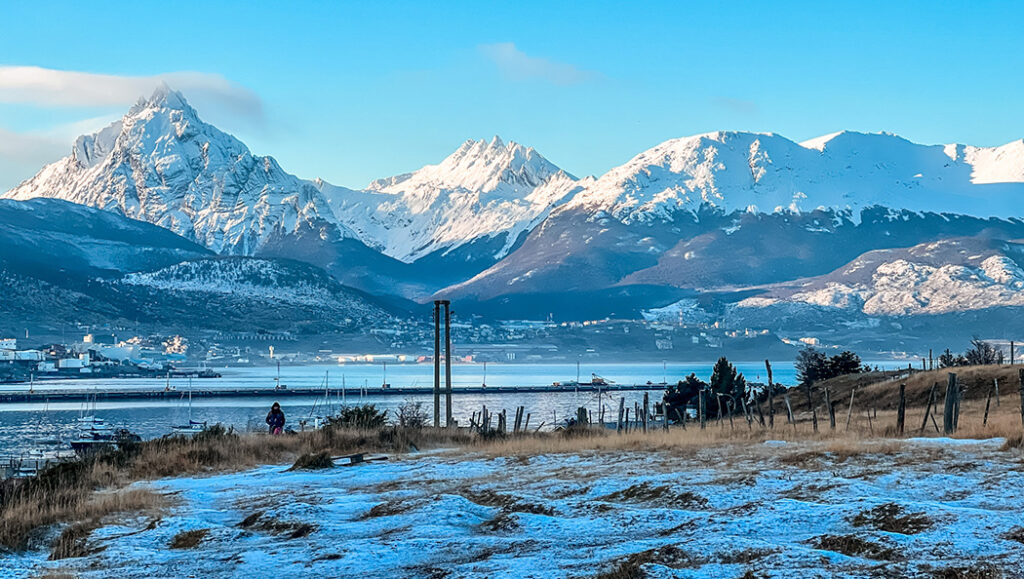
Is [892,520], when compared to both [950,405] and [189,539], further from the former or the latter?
[950,405]

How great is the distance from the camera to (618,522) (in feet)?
55.0

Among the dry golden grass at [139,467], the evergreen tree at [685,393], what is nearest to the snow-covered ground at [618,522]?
the dry golden grass at [139,467]

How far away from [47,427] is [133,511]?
390ft

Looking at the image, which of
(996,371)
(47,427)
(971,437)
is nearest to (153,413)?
(47,427)

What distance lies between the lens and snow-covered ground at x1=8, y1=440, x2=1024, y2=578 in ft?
45.1

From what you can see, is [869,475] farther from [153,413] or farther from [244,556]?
[153,413]

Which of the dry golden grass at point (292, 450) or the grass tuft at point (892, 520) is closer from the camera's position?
the grass tuft at point (892, 520)

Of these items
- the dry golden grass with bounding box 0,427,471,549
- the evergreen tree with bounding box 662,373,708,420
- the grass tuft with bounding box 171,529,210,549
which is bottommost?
the grass tuft with bounding box 171,529,210,549

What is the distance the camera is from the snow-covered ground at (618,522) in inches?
541

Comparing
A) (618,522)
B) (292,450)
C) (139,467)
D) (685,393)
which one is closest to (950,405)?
(618,522)

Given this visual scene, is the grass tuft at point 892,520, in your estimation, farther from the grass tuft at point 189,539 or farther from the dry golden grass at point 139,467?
the dry golden grass at point 139,467

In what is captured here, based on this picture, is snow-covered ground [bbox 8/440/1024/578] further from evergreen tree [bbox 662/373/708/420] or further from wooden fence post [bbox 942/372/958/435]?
evergreen tree [bbox 662/373/708/420]

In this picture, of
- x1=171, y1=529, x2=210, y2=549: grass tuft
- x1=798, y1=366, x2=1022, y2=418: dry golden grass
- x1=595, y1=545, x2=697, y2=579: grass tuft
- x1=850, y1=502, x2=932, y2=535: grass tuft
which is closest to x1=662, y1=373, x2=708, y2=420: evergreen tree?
x1=798, y1=366, x2=1022, y2=418: dry golden grass

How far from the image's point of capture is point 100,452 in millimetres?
31609
